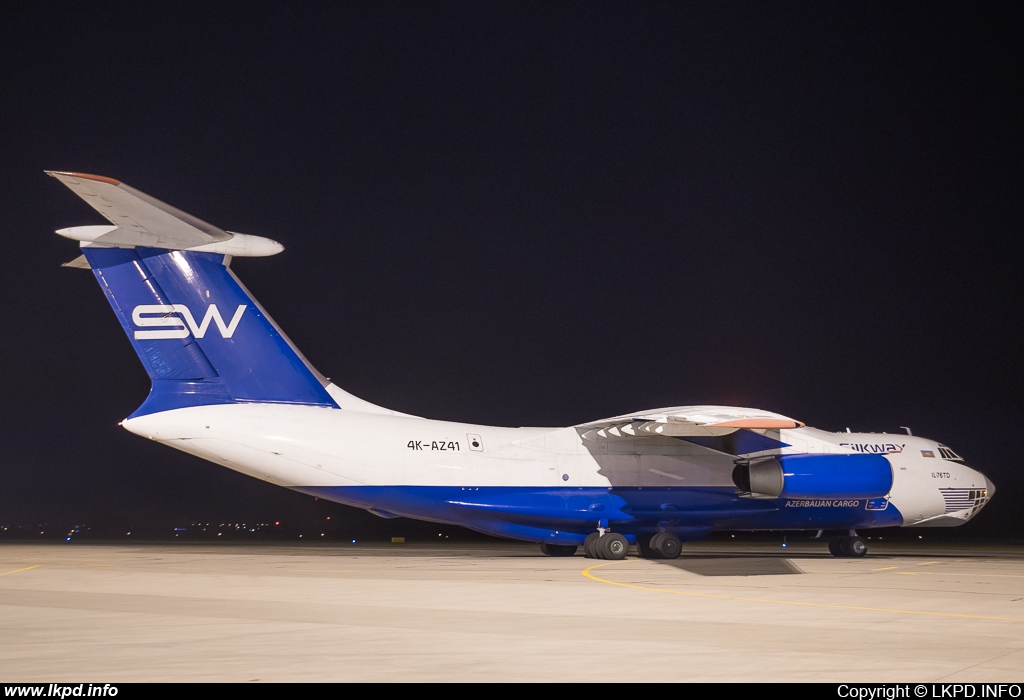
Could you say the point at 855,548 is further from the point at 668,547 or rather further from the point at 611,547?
the point at 611,547

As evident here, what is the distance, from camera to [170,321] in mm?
16547

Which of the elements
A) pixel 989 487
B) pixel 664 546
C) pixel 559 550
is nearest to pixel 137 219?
pixel 559 550

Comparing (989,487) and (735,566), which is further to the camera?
(989,487)

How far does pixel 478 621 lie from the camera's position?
864 centimetres

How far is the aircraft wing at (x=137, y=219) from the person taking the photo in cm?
1369

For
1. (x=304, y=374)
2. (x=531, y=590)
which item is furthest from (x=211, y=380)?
(x=531, y=590)

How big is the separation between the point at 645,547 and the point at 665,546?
0.65 metres

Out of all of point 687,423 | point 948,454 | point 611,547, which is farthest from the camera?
point 948,454

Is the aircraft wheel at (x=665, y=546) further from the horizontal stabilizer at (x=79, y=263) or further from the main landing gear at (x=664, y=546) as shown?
the horizontal stabilizer at (x=79, y=263)

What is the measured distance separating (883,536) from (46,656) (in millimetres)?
48873

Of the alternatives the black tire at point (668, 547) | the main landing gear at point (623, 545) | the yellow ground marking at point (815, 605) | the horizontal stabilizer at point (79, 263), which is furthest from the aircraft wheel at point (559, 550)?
the horizontal stabilizer at point (79, 263)

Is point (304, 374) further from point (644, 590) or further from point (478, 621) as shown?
point (478, 621)

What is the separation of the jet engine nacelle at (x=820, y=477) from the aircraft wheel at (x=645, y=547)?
2559mm

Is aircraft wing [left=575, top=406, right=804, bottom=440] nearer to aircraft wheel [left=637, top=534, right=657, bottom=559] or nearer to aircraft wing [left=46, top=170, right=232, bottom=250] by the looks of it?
aircraft wheel [left=637, top=534, right=657, bottom=559]
